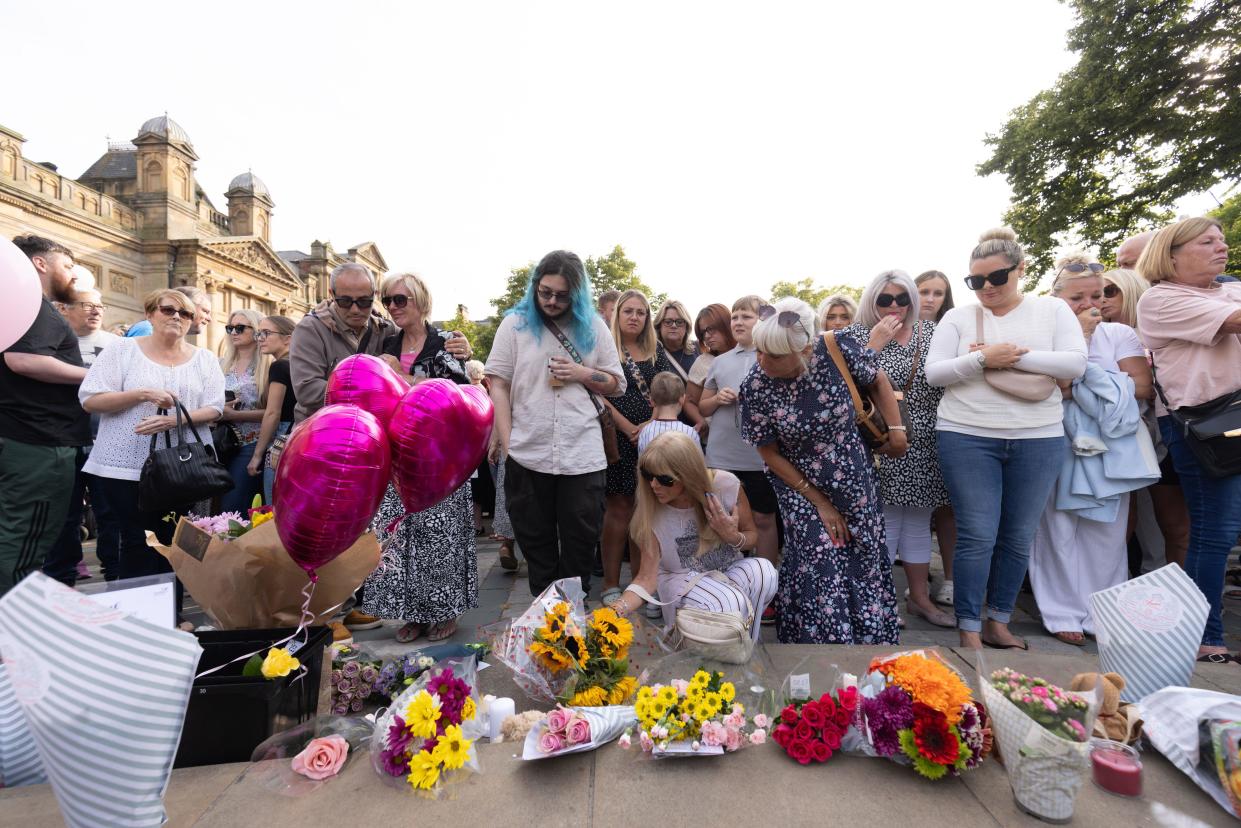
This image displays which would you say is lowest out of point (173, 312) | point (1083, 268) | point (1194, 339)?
point (1194, 339)

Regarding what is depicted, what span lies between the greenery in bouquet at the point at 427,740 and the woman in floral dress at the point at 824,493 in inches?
67.8

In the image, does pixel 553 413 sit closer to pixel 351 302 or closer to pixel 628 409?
pixel 628 409

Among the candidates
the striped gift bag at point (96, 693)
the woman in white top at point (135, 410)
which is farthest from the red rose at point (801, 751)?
the woman in white top at point (135, 410)

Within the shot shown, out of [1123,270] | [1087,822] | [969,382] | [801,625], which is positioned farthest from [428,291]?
[1123,270]

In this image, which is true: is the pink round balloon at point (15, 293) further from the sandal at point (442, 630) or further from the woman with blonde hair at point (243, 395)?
the sandal at point (442, 630)

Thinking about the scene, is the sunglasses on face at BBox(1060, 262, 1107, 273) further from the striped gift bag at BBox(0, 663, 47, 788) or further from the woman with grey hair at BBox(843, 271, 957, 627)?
the striped gift bag at BBox(0, 663, 47, 788)

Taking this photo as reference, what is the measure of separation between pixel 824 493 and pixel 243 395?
168 inches

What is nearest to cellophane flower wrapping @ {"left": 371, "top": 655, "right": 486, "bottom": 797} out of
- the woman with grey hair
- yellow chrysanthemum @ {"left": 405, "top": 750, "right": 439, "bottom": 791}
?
yellow chrysanthemum @ {"left": 405, "top": 750, "right": 439, "bottom": 791}

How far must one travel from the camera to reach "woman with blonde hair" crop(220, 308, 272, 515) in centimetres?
412

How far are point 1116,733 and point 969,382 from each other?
172 cm

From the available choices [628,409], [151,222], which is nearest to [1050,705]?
[628,409]

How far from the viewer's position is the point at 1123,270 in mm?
3891

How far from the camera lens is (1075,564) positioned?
3383 mm

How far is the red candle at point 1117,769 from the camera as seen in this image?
5.05 feet
